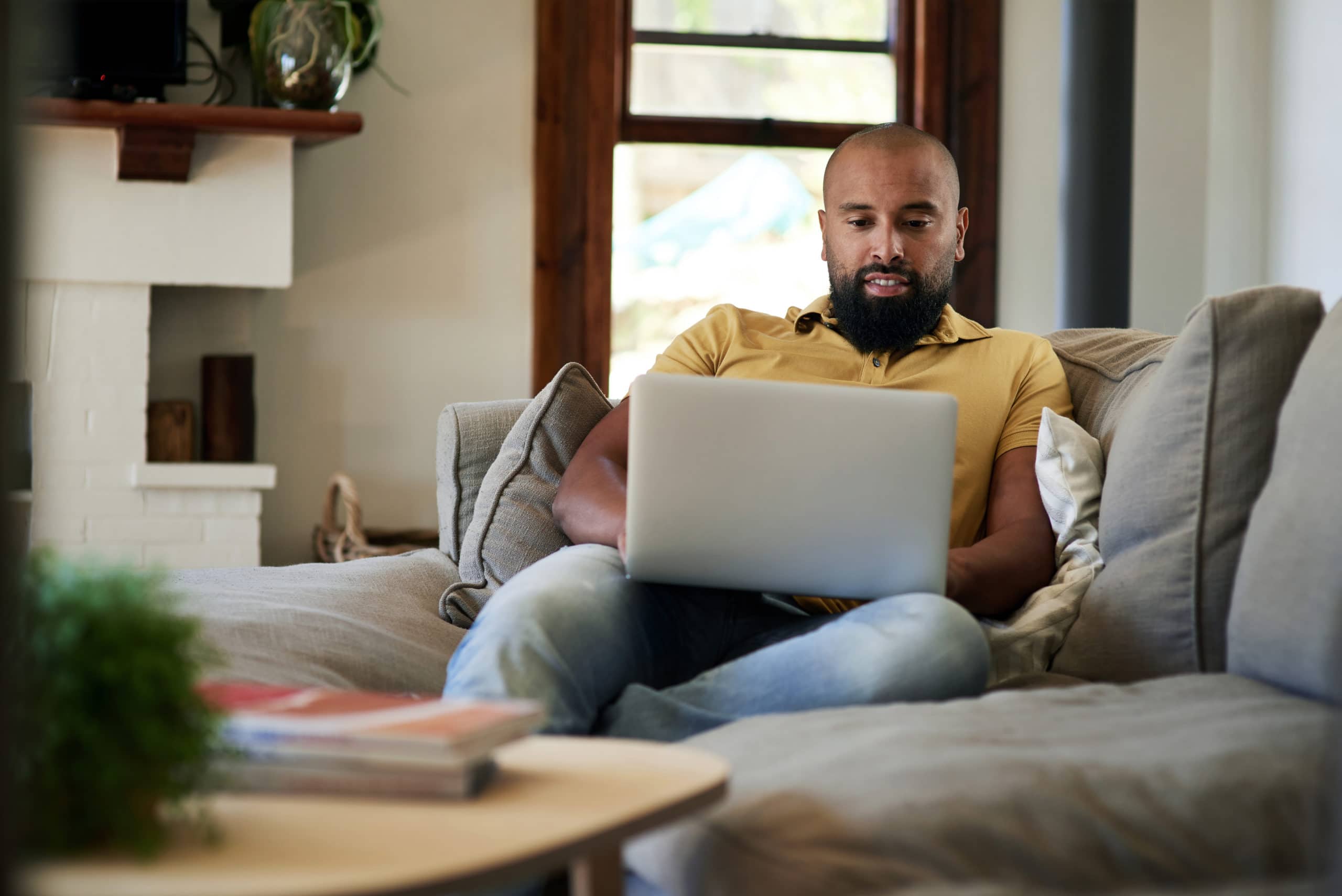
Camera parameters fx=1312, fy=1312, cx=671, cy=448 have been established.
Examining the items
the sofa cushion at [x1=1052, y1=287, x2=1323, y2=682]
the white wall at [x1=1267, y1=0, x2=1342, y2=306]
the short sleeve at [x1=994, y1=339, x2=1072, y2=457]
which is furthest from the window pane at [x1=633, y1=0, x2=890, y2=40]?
the sofa cushion at [x1=1052, y1=287, x2=1323, y2=682]

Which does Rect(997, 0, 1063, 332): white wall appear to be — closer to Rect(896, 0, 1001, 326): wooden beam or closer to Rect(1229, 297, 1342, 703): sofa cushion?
Rect(896, 0, 1001, 326): wooden beam

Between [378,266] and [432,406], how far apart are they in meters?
0.40

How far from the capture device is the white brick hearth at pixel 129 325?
3.12 meters

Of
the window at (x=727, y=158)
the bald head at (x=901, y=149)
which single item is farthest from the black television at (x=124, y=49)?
the bald head at (x=901, y=149)

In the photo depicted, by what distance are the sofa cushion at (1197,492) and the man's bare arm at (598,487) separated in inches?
22.3

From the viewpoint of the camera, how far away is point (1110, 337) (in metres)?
1.94

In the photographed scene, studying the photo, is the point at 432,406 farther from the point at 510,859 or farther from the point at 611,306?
the point at 510,859

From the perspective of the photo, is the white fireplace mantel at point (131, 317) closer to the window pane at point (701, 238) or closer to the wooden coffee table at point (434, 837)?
the window pane at point (701, 238)

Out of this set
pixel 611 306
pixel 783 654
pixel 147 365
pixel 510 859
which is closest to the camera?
pixel 510 859

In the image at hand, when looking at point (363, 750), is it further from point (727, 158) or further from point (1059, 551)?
point (727, 158)

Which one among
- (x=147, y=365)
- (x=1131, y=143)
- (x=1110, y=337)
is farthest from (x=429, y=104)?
(x=1110, y=337)

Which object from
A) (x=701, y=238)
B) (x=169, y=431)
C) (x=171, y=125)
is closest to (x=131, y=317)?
(x=169, y=431)

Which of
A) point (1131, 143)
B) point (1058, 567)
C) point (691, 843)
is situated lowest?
point (691, 843)

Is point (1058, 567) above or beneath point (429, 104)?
beneath
